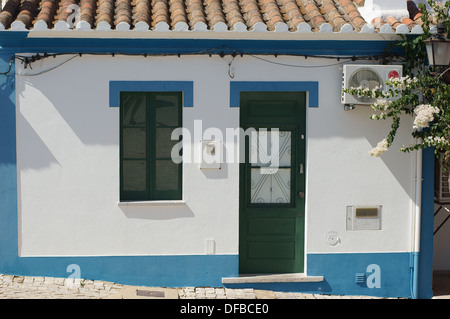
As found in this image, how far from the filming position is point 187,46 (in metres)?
7.98

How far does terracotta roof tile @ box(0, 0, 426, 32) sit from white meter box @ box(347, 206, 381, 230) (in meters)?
2.37

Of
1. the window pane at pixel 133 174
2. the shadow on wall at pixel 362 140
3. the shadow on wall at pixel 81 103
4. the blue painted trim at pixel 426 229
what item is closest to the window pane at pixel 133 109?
the shadow on wall at pixel 81 103

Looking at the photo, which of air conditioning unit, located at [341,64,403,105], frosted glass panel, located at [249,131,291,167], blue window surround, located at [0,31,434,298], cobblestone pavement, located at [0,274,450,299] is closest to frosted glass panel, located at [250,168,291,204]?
frosted glass panel, located at [249,131,291,167]

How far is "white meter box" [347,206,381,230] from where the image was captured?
27.3 ft

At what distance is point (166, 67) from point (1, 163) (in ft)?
8.11

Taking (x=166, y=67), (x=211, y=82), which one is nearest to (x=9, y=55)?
(x=166, y=67)

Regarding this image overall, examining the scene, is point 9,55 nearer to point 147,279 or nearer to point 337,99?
point 147,279

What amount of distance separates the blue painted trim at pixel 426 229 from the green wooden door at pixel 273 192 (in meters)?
1.63

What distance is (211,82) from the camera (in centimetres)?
809

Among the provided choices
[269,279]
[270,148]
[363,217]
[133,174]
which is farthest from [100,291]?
[363,217]

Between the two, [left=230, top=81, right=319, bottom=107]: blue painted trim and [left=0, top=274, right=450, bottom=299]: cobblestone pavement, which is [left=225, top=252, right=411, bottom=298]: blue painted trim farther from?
[left=230, top=81, right=319, bottom=107]: blue painted trim

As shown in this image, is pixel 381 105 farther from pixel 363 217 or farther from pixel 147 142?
pixel 147 142

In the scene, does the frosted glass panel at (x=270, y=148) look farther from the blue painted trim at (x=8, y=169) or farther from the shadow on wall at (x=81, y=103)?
the blue painted trim at (x=8, y=169)

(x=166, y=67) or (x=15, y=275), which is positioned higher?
(x=166, y=67)
